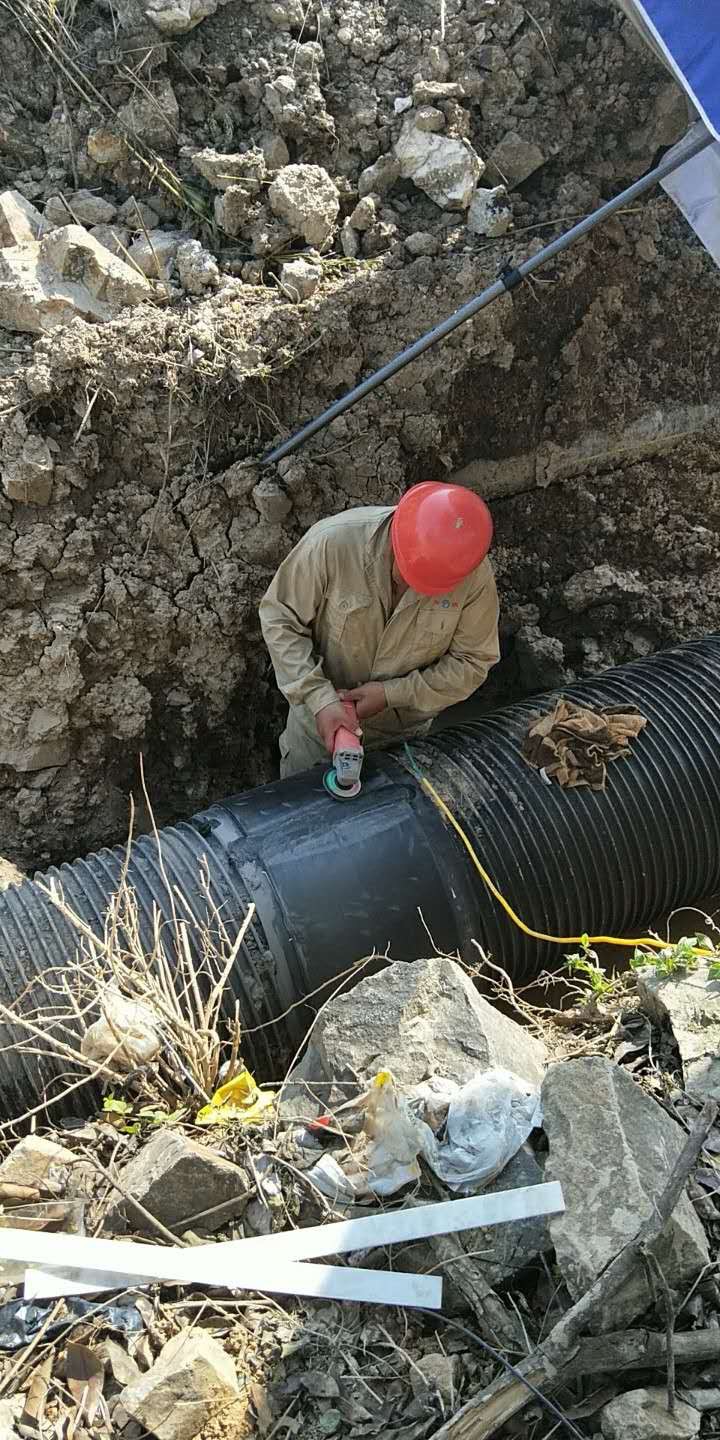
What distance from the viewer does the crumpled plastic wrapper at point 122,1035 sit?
2225mm

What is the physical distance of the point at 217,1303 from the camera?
1.80 metres

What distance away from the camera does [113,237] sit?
3.32m

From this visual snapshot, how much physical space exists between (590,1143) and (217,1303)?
2.43 ft

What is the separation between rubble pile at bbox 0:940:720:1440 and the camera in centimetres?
161

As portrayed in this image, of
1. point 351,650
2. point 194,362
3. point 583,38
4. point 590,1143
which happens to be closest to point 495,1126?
point 590,1143

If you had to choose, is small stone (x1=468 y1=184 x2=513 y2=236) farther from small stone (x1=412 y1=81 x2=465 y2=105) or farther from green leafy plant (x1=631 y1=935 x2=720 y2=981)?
green leafy plant (x1=631 y1=935 x2=720 y2=981)

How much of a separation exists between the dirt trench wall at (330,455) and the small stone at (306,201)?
16cm

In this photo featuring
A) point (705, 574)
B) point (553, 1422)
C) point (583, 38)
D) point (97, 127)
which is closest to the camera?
point (553, 1422)

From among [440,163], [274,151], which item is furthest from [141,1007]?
[440,163]

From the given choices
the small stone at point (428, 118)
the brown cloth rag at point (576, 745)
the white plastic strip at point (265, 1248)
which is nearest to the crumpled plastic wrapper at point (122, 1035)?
the white plastic strip at point (265, 1248)

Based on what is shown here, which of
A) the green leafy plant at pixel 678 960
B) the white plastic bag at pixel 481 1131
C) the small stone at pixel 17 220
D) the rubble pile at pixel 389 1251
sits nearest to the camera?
the rubble pile at pixel 389 1251

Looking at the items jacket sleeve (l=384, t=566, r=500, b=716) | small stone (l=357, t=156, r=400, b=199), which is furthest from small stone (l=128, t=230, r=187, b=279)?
jacket sleeve (l=384, t=566, r=500, b=716)

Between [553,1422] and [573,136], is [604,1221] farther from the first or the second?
[573,136]

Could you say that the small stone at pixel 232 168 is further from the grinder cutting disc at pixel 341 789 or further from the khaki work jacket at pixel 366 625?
the grinder cutting disc at pixel 341 789
